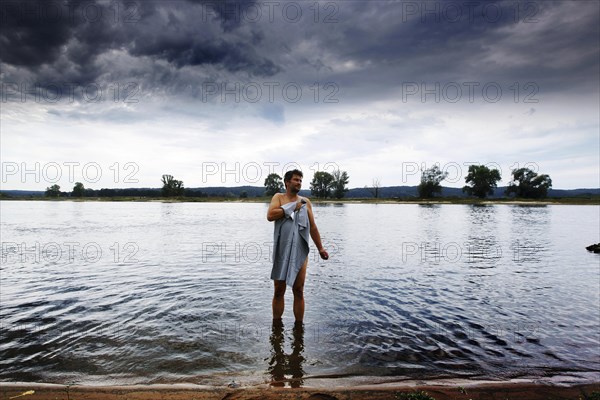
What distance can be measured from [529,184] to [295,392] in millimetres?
171576

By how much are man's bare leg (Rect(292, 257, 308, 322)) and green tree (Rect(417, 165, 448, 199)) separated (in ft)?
483

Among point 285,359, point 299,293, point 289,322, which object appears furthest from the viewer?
point 289,322

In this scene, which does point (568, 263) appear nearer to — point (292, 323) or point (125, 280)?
point (292, 323)

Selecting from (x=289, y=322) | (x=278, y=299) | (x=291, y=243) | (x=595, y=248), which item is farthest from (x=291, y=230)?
(x=595, y=248)

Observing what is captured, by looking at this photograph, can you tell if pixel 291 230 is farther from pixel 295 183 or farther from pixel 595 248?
pixel 595 248

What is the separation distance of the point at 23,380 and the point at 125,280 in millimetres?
6799

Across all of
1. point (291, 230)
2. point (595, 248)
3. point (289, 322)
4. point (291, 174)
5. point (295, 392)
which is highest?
point (291, 174)

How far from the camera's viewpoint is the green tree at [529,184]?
142 metres

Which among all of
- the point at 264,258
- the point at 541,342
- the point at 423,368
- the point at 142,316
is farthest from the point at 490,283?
the point at 142,316

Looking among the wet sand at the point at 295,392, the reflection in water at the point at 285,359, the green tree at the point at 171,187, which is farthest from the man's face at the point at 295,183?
the green tree at the point at 171,187

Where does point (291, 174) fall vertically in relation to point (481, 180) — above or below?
below

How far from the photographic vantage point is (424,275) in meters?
12.8

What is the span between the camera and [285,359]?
564cm

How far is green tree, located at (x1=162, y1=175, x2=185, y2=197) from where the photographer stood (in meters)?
181
